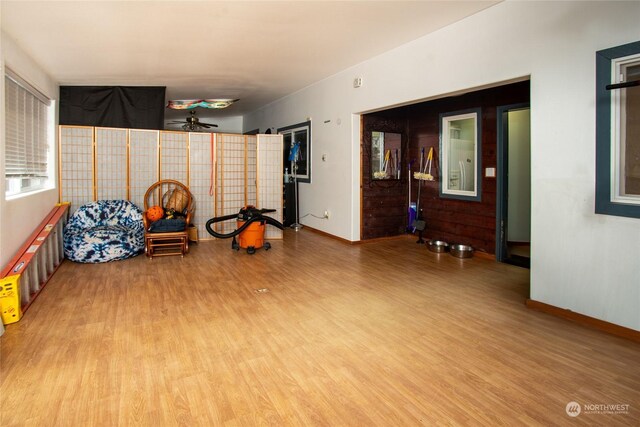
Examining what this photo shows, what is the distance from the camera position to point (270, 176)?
631 cm

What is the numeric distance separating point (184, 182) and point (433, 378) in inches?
197

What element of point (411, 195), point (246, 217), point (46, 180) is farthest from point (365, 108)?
point (46, 180)

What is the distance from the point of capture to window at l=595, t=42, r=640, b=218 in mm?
2547

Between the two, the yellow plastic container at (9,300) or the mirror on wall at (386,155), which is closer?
the yellow plastic container at (9,300)

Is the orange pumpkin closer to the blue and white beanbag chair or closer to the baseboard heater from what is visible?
the blue and white beanbag chair

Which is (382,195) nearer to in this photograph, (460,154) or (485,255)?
(460,154)

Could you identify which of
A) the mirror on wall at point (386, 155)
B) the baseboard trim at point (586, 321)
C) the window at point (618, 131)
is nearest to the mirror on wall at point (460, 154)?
the mirror on wall at point (386, 155)

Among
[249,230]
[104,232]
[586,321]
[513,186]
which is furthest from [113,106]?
[586,321]

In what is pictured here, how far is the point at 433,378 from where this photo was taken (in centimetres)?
212

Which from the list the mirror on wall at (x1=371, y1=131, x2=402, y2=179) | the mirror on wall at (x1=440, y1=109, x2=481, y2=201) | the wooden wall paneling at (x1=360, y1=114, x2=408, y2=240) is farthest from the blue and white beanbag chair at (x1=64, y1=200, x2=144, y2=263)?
the mirror on wall at (x1=440, y1=109, x2=481, y2=201)

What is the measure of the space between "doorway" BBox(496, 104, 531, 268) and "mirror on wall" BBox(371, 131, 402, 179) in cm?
170

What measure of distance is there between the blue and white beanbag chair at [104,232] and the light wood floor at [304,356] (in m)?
0.72
